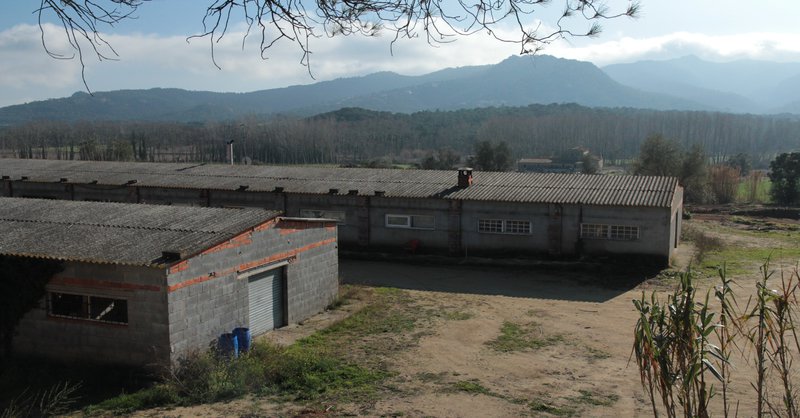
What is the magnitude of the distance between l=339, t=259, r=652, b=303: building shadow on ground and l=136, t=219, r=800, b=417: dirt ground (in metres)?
0.07

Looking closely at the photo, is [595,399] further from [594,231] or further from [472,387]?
[594,231]

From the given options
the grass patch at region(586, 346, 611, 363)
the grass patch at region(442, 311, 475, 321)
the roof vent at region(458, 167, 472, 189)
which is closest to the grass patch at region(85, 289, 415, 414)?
the grass patch at region(442, 311, 475, 321)

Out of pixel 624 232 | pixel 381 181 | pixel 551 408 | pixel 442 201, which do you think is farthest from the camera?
pixel 381 181

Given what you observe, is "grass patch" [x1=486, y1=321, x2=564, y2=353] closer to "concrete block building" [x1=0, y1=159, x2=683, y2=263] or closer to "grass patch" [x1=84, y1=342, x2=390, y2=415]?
"grass patch" [x1=84, y1=342, x2=390, y2=415]

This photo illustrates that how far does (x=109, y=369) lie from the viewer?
45.3ft

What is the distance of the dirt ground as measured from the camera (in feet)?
39.5

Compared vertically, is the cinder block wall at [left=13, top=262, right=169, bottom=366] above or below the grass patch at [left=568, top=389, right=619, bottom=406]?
above

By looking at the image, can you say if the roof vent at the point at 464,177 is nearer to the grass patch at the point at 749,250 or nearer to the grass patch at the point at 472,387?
the grass patch at the point at 749,250

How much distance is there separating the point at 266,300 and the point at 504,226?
13.0 metres

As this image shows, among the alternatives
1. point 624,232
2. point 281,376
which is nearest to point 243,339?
point 281,376

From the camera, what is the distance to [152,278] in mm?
13477

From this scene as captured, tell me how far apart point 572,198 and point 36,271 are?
63.1 ft

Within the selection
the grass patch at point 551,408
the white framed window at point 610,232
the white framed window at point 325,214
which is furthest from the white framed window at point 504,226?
the grass patch at point 551,408

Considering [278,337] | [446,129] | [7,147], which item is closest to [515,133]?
[446,129]
